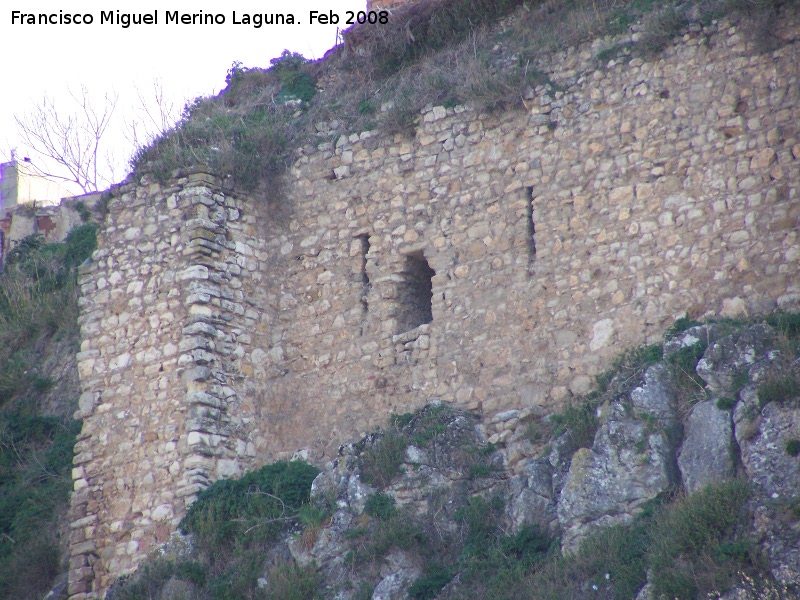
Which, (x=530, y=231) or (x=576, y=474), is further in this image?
(x=530, y=231)

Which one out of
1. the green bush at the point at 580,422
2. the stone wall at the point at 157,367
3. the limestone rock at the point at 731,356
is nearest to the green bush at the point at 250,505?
the stone wall at the point at 157,367

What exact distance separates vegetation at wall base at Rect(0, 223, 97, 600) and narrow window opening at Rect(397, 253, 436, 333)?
433 cm

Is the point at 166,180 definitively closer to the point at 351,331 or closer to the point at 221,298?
the point at 221,298

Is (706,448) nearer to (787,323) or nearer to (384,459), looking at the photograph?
(787,323)

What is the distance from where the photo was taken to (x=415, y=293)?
12164 mm

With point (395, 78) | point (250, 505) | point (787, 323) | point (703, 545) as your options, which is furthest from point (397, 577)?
point (395, 78)

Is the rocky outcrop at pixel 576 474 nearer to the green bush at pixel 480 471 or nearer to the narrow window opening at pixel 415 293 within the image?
the green bush at pixel 480 471

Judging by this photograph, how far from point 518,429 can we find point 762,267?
2498 mm

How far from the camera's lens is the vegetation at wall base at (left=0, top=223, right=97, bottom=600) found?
12594 mm

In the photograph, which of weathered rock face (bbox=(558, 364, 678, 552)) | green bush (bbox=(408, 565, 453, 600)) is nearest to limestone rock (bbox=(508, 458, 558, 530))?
weathered rock face (bbox=(558, 364, 678, 552))

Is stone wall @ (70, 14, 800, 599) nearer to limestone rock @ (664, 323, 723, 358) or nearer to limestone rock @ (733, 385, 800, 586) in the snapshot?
limestone rock @ (664, 323, 723, 358)

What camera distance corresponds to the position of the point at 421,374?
11508mm

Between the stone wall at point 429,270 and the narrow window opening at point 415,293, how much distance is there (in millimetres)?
27

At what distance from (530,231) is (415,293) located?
4.86 ft
